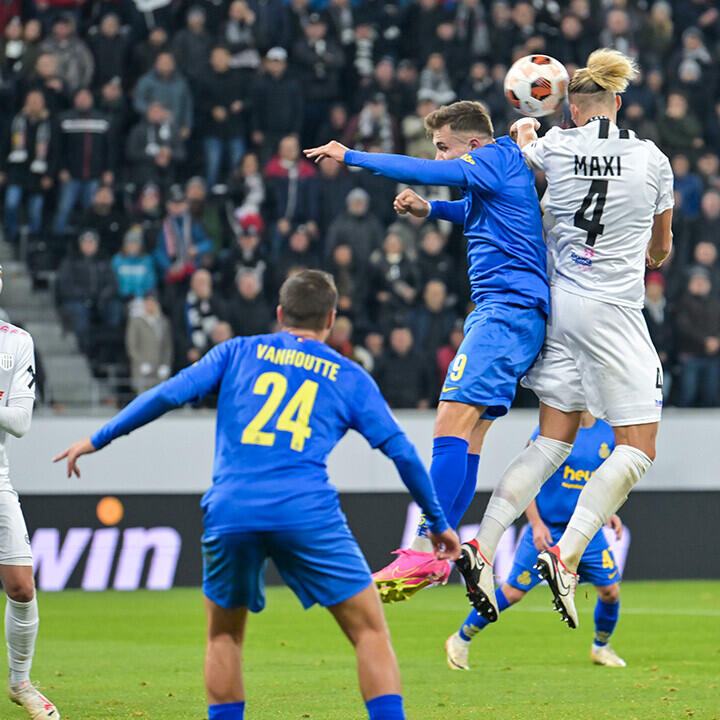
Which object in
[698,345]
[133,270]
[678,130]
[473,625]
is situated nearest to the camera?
[473,625]

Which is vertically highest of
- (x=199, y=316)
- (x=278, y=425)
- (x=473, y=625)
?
(x=278, y=425)

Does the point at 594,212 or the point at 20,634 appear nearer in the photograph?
the point at 594,212

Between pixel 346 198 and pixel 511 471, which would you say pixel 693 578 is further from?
pixel 511 471

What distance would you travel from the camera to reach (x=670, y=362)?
49.0 feet

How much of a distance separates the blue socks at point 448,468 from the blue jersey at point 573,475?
2802mm

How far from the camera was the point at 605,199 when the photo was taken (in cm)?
651

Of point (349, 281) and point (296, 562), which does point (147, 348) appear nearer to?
point (349, 281)

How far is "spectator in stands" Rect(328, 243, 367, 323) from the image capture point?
14789 millimetres

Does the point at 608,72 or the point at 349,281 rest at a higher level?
the point at 608,72

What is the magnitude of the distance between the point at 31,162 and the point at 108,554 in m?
4.55

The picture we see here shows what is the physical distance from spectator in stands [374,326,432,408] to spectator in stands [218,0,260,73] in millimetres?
4275

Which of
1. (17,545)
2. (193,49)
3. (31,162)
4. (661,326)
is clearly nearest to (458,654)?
(17,545)

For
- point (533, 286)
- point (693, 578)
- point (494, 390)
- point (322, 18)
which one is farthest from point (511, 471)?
point (322, 18)

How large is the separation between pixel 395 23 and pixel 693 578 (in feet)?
25.5
